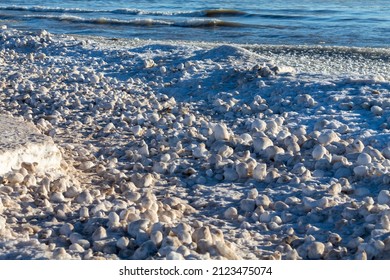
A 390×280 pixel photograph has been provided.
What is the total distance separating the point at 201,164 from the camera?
470 cm

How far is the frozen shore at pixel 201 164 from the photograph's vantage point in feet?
10.6

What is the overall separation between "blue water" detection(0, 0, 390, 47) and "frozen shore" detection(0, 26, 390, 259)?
8342 mm

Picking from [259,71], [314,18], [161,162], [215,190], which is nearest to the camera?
[215,190]

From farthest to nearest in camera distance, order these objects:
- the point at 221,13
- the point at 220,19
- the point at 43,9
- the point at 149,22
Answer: the point at 43,9
the point at 221,13
the point at 220,19
the point at 149,22

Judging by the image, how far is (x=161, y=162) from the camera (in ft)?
15.3

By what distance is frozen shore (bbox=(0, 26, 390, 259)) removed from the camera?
3227mm

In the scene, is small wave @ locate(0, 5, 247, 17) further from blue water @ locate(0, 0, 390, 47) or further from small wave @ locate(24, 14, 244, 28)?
small wave @ locate(24, 14, 244, 28)

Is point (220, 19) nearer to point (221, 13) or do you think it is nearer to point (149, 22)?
point (221, 13)

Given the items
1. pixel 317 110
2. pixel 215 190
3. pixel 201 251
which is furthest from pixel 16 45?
pixel 201 251

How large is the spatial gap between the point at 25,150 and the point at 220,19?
57.0 ft

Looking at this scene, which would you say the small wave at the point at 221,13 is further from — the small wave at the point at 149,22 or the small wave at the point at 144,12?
the small wave at the point at 149,22

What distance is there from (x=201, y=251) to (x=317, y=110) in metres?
3.09

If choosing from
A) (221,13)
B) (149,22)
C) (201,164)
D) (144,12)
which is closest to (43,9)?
(144,12)
